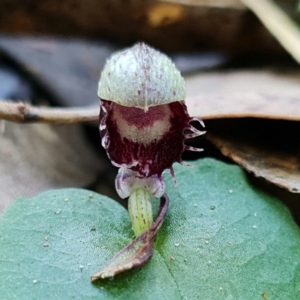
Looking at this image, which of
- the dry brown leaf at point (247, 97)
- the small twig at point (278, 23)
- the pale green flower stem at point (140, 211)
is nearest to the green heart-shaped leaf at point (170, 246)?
the pale green flower stem at point (140, 211)

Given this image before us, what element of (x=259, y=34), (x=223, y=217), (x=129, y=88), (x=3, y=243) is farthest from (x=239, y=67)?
(x=3, y=243)

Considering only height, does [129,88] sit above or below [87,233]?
above

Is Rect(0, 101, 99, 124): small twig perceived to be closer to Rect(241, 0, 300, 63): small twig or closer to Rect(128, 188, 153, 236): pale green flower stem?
Rect(128, 188, 153, 236): pale green flower stem

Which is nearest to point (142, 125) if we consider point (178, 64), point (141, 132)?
point (141, 132)

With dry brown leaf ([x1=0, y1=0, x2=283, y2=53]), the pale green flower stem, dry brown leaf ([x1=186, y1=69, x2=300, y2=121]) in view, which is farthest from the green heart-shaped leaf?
dry brown leaf ([x1=0, y1=0, x2=283, y2=53])

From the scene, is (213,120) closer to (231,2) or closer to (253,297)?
(253,297)

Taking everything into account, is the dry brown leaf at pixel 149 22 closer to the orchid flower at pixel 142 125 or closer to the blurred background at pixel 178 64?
the blurred background at pixel 178 64
